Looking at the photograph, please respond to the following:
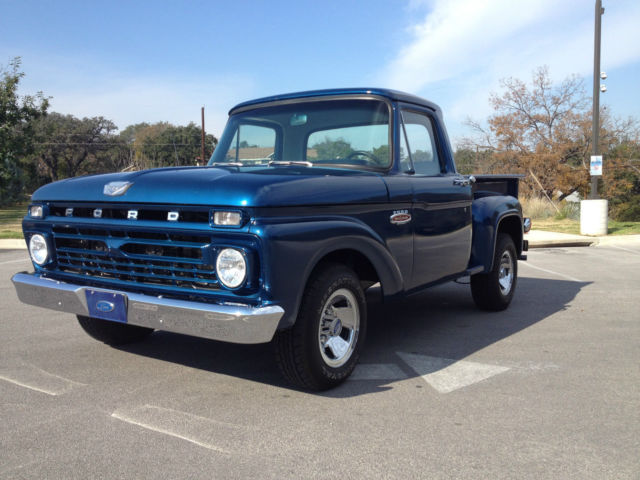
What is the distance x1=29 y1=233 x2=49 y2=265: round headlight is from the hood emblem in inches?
29.1

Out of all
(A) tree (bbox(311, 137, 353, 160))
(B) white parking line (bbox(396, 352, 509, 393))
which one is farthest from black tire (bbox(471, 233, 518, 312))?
(A) tree (bbox(311, 137, 353, 160))

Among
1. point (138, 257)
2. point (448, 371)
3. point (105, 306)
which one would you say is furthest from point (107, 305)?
point (448, 371)

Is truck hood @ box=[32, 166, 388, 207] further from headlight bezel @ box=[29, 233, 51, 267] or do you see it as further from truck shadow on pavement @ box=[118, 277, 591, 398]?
truck shadow on pavement @ box=[118, 277, 591, 398]

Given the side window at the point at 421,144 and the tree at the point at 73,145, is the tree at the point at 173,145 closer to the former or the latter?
the tree at the point at 73,145

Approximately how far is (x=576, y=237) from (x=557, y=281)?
6.67 meters

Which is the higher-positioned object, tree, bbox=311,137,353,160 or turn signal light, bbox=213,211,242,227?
tree, bbox=311,137,353,160

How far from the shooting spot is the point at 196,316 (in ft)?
10.4

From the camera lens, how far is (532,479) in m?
2.62

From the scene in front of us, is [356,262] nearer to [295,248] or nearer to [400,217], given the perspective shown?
[400,217]

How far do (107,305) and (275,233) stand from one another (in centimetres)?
118

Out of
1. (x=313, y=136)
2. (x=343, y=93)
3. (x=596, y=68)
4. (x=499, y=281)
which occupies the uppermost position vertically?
(x=596, y=68)

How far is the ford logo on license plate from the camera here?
Result: 138 inches

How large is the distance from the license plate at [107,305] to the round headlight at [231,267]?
66cm

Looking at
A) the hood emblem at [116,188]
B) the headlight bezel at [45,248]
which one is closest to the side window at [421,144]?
the hood emblem at [116,188]
